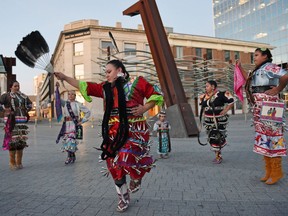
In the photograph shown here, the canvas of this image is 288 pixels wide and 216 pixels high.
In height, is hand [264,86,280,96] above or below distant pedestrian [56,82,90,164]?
above

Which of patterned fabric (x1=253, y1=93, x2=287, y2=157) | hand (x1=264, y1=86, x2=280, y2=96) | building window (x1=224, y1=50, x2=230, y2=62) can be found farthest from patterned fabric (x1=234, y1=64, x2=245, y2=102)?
building window (x1=224, y1=50, x2=230, y2=62)

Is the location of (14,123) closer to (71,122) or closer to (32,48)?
(71,122)

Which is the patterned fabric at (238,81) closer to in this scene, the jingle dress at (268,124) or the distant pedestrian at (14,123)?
the jingle dress at (268,124)

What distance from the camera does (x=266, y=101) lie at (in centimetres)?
463

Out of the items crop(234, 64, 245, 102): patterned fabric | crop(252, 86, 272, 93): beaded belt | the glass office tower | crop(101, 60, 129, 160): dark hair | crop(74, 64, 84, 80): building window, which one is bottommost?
crop(101, 60, 129, 160): dark hair

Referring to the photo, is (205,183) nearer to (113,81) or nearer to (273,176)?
(273,176)

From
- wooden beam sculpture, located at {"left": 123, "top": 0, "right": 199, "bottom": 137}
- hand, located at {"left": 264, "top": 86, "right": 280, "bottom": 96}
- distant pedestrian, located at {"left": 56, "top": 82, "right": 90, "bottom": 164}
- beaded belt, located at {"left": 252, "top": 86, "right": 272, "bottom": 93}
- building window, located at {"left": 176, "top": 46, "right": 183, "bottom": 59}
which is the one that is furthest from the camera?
building window, located at {"left": 176, "top": 46, "right": 183, "bottom": 59}

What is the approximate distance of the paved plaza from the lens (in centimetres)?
357

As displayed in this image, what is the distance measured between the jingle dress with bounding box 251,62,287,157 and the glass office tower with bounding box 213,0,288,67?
51.4m

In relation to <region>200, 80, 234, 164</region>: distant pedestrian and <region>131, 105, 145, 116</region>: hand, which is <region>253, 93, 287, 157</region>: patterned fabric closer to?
<region>200, 80, 234, 164</region>: distant pedestrian

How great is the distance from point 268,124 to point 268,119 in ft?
0.32

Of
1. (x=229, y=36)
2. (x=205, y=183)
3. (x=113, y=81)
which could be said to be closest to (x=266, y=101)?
(x=205, y=183)

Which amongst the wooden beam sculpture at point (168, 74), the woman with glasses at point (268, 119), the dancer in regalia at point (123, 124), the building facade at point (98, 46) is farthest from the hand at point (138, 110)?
the building facade at point (98, 46)

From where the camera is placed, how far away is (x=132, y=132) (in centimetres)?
358
